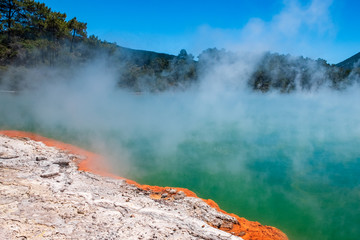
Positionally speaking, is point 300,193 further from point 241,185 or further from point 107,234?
point 107,234

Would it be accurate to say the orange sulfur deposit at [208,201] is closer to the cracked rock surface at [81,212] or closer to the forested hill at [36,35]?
the cracked rock surface at [81,212]

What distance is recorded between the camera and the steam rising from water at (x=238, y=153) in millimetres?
4047

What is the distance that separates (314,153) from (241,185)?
10.8ft

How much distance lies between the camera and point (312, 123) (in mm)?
10797

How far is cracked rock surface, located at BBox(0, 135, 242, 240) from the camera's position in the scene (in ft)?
6.95

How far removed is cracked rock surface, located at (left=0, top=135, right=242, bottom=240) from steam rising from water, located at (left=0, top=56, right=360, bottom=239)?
1317mm

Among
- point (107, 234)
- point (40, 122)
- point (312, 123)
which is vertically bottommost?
point (40, 122)

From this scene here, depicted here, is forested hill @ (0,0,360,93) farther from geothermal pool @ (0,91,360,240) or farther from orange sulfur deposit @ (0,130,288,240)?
orange sulfur deposit @ (0,130,288,240)

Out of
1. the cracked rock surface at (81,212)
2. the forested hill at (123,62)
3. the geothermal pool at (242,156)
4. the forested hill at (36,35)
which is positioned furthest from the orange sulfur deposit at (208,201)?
the forested hill at (36,35)

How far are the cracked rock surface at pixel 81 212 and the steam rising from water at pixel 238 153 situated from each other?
132 cm

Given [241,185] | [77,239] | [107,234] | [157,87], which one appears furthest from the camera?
[157,87]

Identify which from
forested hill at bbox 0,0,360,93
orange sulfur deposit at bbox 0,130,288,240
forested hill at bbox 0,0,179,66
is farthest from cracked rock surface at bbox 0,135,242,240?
forested hill at bbox 0,0,179,66

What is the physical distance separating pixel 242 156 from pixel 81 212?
4772 mm

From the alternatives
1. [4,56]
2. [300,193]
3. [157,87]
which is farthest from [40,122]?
[157,87]
